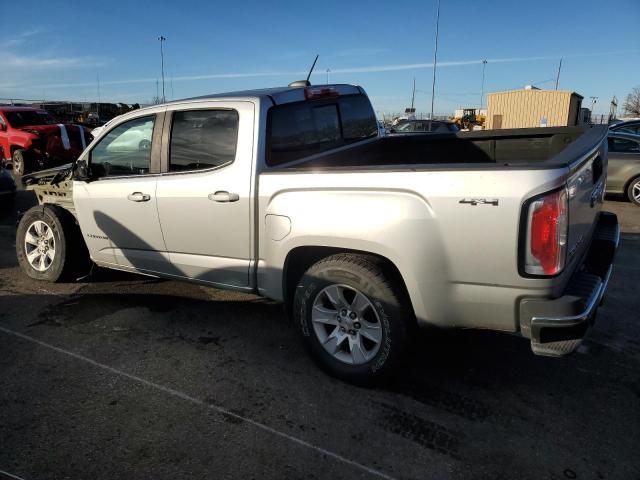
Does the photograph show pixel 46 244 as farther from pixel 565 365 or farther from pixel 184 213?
pixel 565 365

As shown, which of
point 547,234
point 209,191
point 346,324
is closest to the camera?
point 547,234

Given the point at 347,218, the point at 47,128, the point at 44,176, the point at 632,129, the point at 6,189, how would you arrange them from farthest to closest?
the point at 47,128 < the point at 632,129 < the point at 6,189 < the point at 44,176 < the point at 347,218

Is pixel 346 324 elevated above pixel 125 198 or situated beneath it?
situated beneath

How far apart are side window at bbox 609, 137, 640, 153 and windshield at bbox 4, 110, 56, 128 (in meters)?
14.6

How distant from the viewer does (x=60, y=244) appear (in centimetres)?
470

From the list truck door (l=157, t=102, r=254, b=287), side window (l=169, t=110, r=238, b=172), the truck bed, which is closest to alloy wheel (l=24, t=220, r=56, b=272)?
truck door (l=157, t=102, r=254, b=287)

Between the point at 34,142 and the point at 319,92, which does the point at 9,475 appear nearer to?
the point at 319,92

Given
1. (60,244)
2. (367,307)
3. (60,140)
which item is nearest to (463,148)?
(367,307)

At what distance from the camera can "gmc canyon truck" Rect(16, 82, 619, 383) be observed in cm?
238

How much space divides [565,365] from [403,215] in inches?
70.8

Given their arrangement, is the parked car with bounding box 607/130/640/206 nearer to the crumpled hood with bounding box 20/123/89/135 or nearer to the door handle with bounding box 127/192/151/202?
the door handle with bounding box 127/192/151/202

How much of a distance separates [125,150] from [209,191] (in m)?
1.18

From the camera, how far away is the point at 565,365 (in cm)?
337

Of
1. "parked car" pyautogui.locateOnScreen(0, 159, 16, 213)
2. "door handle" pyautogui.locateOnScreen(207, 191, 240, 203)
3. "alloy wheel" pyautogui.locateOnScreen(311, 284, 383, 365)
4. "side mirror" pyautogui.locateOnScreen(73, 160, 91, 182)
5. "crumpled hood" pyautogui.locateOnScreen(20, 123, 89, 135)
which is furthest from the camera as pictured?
"crumpled hood" pyautogui.locateOnScreen(20, 123, 89, 135)
